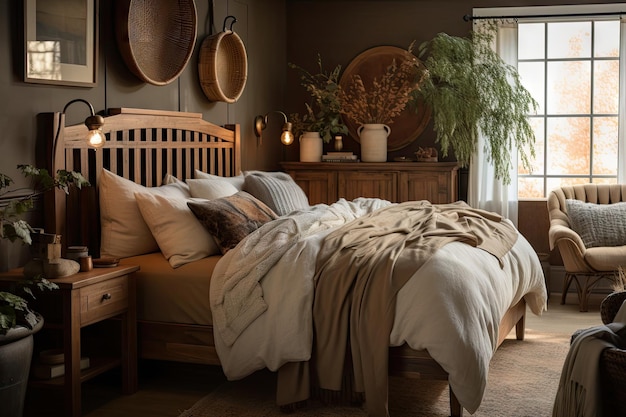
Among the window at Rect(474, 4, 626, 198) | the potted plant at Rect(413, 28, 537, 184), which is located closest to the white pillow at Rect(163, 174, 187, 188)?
the potted plant at Rect(413, 28, 537, 184)

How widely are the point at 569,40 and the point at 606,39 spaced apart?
1.01ft

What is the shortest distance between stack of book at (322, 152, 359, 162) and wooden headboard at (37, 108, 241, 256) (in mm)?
1296

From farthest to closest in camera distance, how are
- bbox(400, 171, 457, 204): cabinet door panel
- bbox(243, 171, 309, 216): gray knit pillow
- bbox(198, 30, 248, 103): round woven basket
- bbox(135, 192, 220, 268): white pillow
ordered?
bbox(400, 171, 457, 204): cabinet door panel, bbox(198, 30, 248, 103): round woven basket, bbox(243, 171, 309, 216): gray knit pillow, bbox(135, 192, 220, 268): white pillow

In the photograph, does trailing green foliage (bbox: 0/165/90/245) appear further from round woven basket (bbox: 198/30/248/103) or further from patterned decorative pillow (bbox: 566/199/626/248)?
patterned decorative pillow (bbox: 566/199/626/248)

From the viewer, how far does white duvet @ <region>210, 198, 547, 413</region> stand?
333 centimetres

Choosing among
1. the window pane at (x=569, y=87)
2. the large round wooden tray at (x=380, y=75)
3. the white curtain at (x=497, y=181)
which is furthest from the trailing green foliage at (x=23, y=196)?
the window pane at (x=569, y=87)

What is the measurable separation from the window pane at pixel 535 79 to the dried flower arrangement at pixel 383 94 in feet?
3.28

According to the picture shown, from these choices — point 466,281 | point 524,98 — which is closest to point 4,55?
point 466,281

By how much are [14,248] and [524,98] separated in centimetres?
443

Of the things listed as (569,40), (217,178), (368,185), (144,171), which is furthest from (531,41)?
(144,171)

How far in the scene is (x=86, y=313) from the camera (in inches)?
136

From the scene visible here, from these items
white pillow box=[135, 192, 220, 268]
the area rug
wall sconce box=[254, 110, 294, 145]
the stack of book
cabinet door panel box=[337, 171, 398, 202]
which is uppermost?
wall sconce box=[254, 110, 294, 145]

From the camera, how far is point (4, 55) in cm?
368

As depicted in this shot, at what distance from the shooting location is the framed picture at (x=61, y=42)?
3.80m
